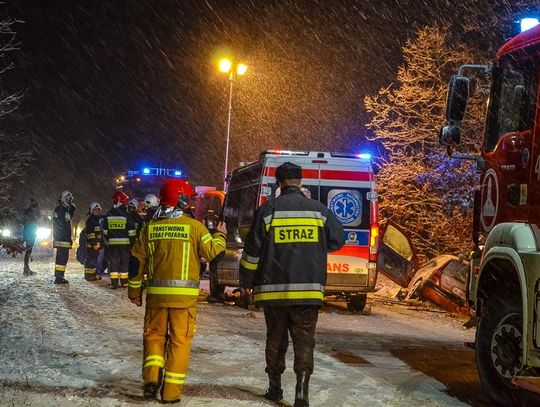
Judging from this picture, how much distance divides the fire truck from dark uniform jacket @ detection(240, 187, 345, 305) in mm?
1355

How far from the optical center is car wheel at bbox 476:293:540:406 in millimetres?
5312

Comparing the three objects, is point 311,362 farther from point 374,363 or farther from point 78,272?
point 78,272

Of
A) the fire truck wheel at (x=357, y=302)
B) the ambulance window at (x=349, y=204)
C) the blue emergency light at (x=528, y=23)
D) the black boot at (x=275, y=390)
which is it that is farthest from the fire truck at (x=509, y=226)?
the fire truck wheel at (x=357, y=302)

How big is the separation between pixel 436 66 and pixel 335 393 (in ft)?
48.1

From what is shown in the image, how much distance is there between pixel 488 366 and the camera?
18.7 ft

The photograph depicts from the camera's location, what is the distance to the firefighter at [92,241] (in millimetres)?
15195

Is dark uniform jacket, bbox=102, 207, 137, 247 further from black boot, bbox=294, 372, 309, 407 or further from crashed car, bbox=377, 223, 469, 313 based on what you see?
black boot, bbox=294, 372, 309, 407

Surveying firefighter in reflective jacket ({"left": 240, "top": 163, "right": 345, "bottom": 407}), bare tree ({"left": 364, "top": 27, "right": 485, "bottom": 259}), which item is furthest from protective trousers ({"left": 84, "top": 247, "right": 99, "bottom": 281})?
firefighter in reflective jacket ({"left": 240, "top": 163, "right": 345, "bottom": 407})

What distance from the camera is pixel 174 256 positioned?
525cm

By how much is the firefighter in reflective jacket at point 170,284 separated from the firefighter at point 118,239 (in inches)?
338

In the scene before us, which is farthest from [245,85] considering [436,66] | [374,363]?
[374,363]

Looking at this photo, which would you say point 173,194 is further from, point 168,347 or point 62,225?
point 62,225

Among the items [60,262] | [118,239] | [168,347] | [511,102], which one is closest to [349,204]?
[511,102]

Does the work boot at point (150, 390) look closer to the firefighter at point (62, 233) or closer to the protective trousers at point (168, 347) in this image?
the protective trousers at point (168, 347)
